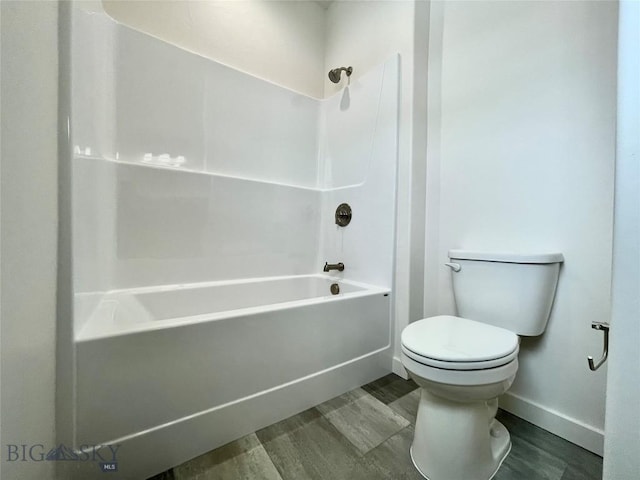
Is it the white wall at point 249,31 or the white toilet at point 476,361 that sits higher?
the white wall at point 249,31

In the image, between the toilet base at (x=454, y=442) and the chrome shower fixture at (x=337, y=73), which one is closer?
the toilet base at (x=454, y=442)

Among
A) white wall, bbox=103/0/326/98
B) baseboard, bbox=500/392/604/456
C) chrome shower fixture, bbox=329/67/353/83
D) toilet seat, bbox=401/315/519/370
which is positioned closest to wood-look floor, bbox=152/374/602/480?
baseboard, bbox=500/392/604/456

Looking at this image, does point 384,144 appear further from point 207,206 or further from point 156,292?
point 156,292

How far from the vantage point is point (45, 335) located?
0.64 m

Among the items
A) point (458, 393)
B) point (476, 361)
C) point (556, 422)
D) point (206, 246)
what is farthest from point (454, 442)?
point (206, 246)

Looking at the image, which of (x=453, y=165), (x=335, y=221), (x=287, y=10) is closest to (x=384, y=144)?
(x=453, y=165)

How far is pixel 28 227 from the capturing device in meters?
0.57

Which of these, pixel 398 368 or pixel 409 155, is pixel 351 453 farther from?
pixel 409 155

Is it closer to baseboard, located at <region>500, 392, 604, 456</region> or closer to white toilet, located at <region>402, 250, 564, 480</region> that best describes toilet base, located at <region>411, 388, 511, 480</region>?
white toilet, located at <region>402, 250, 564, 480</region>

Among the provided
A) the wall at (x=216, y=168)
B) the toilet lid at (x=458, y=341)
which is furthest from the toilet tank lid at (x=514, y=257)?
the wall at (x=216, y=168)

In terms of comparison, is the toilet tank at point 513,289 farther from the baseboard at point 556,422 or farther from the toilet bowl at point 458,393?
the baseboard at point 556,422

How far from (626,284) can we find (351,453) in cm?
96

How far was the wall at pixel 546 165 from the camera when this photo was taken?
965mm

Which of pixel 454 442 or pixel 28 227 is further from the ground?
pixel 28 227
